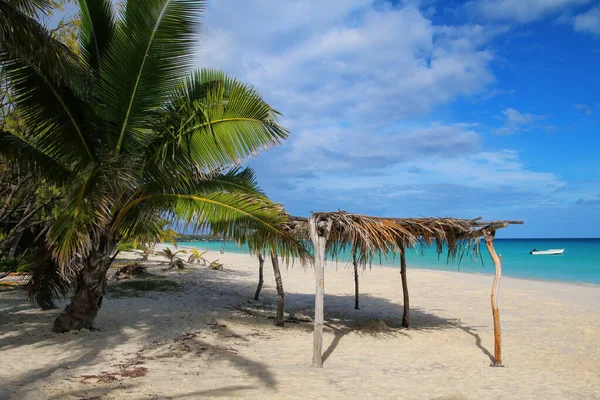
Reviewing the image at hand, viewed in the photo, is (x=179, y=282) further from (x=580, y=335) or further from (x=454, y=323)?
(x=580, y=335)

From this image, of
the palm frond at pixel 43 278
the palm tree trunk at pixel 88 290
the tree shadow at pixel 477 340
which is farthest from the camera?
the palm frond at pixel 43 278

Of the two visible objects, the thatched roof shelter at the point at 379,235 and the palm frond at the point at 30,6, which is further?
the thatched roof shelter at the point at 379,235

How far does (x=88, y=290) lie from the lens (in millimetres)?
6875

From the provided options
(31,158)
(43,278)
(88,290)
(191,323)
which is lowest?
(191,323)

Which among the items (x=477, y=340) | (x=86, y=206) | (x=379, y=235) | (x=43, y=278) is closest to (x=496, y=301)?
(x=477, y=340)

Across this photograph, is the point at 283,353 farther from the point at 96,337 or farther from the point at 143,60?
the point at 143,60

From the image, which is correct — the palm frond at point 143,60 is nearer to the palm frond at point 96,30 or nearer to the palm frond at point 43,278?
the palm frond at point 96,30

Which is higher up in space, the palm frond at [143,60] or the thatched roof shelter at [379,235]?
the palm frond at [143,60]

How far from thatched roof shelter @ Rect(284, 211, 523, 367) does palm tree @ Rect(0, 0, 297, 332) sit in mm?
640

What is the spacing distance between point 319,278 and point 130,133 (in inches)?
140

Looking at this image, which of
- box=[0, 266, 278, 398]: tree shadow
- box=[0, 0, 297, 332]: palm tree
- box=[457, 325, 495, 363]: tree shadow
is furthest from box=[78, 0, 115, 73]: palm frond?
box=[457, 325, 495, 363]: tree shadow

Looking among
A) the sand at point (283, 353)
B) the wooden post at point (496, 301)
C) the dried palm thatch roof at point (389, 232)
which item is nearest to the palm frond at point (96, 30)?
the dried palm thatch roof at point (389, 232)

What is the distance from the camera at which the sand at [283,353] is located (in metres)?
5.17

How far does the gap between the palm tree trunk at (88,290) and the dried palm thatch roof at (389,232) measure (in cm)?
292
